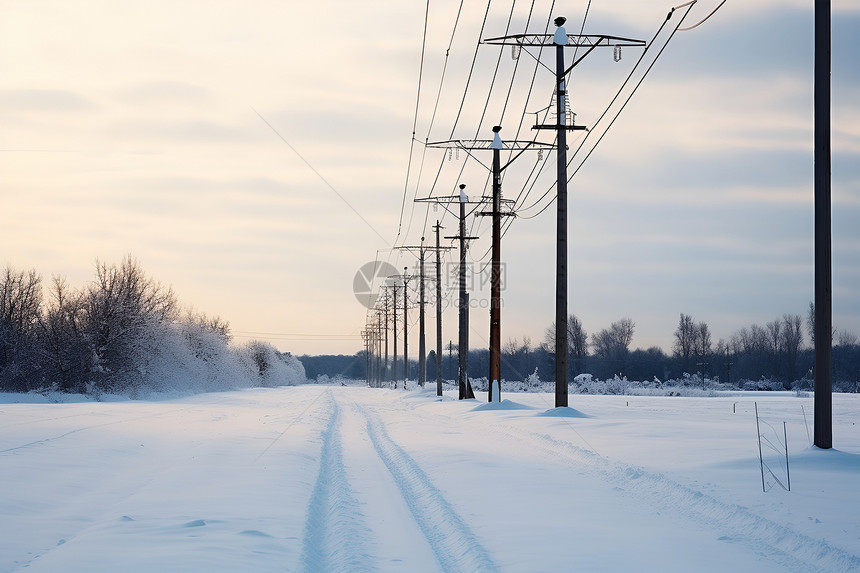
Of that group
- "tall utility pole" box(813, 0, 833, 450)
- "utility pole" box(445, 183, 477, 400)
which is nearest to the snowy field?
"tall utility pole" box(813, 0, 833, 450)

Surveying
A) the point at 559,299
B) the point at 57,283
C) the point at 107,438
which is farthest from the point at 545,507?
the point at 57,283

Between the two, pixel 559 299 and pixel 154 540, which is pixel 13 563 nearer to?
pixel 154 540

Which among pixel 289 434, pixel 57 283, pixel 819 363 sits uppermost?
pixel 57 283

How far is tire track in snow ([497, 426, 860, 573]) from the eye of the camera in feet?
23.1

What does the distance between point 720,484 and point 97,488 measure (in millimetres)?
8902

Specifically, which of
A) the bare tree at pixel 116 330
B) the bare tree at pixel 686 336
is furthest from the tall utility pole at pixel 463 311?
the bare tree at pixel 686 336

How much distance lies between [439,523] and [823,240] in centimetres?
830

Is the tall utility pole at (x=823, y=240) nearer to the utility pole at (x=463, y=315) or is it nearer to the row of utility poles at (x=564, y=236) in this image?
the row of utility poles at (x=564, y=236)

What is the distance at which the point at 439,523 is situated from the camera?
8.92 m

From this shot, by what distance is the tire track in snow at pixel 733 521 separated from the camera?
7031 mm

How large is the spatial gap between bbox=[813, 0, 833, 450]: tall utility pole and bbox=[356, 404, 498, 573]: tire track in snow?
6.56m

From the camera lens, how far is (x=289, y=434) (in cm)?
2083

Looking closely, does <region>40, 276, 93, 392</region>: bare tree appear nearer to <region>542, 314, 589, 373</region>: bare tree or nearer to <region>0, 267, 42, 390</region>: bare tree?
<region>0, 267, 42, 390</region>: bare tree

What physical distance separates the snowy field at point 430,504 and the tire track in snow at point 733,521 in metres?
0.03
